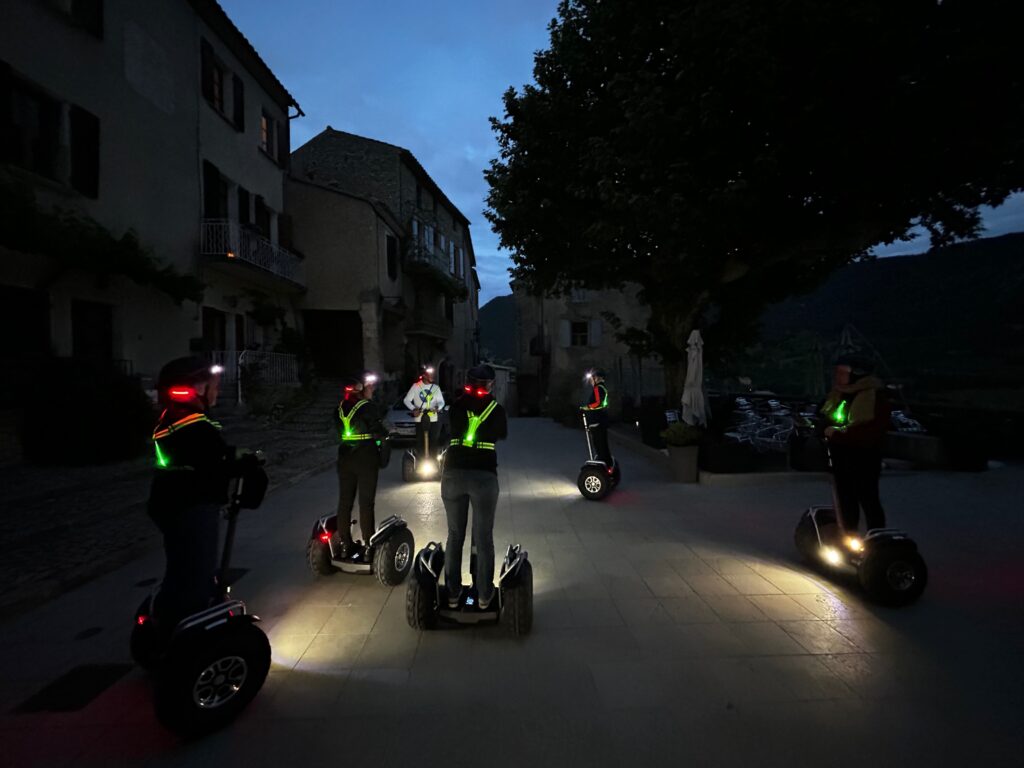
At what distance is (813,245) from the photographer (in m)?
11.7

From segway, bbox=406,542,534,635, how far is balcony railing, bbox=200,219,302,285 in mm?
13096

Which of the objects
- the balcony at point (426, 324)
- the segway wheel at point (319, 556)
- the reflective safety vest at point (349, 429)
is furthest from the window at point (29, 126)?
the balcony at point (426, 324)

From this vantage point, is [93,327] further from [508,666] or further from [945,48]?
[945,48]

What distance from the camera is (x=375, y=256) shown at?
19516 mm

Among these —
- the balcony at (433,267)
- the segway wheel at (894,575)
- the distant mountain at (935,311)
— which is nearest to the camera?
the segway wheel at (894,575)

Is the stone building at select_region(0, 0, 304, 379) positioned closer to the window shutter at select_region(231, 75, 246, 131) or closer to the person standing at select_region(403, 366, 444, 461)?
the window shutter at select_region(231, 75, 246, 131)

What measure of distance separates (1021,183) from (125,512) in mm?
16223

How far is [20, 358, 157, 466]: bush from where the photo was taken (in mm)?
8617

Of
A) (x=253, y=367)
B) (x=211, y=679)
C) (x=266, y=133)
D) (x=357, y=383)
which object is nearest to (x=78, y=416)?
(x=253, y=367)

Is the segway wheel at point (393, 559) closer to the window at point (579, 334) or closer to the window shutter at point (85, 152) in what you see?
the window shutter at point (85, 152)

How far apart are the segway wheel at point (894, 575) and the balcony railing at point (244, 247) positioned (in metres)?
14.9

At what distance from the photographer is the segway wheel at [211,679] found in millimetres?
2514

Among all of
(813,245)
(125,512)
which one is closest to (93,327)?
(125,512)

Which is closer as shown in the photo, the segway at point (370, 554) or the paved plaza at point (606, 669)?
the paved plaza at point (606, 669)
